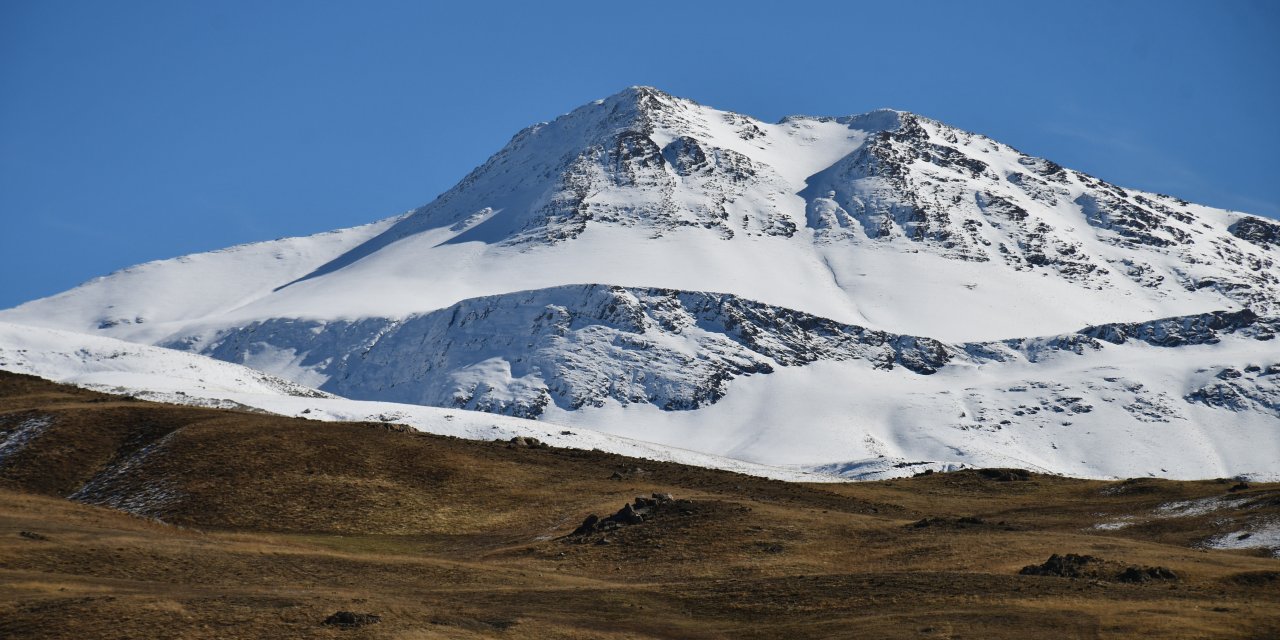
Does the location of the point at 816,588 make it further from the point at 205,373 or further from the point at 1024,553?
the point at 205,373

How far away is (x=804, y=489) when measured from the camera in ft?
266

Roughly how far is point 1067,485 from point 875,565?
137 feet

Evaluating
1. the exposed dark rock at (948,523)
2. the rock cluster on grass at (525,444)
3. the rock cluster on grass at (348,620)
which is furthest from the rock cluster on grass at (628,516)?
the rock cluster on grass at (348,620)

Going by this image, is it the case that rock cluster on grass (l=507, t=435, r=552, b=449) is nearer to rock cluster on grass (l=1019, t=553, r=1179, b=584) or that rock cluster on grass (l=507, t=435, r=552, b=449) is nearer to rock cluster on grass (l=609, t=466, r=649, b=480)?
rock cluster on grass (l=609, t=466, r=649, b=480)

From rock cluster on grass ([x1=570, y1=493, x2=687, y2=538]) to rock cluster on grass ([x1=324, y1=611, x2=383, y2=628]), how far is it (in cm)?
2232

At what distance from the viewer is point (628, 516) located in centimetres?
6419

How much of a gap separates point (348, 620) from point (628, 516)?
25339 millimetres

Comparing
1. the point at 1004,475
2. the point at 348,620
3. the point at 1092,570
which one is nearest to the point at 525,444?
the point at 1004,475

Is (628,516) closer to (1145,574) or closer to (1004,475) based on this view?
(1145,574)

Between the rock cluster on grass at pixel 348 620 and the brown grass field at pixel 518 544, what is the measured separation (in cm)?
41

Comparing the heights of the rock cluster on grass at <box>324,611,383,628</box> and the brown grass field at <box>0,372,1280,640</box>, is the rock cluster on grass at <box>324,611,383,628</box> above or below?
below

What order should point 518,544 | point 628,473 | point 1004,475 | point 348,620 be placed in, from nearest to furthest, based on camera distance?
point 348,620
point 518,544
point 628,473
point 1004,475

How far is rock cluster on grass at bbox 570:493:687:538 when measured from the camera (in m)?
63.1

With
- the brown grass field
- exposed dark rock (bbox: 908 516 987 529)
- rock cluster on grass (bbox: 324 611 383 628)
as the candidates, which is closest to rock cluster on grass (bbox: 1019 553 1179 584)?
the brown grass field
